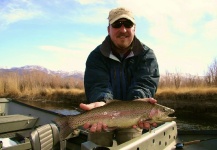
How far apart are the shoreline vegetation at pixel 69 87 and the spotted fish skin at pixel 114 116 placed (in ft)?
55.8

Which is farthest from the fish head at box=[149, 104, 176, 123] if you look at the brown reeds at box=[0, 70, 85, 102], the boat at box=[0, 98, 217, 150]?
the brown reeds at box=[0, 70, 85, 102]

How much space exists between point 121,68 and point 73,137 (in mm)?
2361

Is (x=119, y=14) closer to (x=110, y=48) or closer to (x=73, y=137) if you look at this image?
(x=110, y=48)

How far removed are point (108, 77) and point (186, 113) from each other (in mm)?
15088

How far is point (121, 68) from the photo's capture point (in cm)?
340

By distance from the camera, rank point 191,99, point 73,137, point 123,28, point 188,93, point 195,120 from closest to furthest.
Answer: point 123,28 → point 73,137 → point 195,120 → point 191,99 → point 188,93

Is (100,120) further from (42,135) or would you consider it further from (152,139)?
(42,135)

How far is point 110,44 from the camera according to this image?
3498mm

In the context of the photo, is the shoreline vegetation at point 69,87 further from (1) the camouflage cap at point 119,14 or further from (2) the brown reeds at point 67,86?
(1) the camouflage cap at point 119,14

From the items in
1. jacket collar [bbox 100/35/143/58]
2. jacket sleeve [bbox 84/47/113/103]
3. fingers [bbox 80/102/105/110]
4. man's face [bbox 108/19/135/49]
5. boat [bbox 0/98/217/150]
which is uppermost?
man's face [bbox 108/19/135/49]

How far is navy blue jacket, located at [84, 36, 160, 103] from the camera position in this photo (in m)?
3.32

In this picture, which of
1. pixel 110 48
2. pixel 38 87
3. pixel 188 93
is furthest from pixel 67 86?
pixel 110 48

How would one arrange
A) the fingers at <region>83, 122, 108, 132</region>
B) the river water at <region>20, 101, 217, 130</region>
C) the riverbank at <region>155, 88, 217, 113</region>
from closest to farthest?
the fingers at <region>83, 122, 108, 132</region> → the river water at <region>20, 101, 217, 130</region> → the riverbank at <region>155, 88, 217, 113</region>

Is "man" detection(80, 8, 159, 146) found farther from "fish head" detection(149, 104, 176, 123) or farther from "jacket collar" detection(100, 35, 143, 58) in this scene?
"fish head" detection(149, 104, 176, 123)
